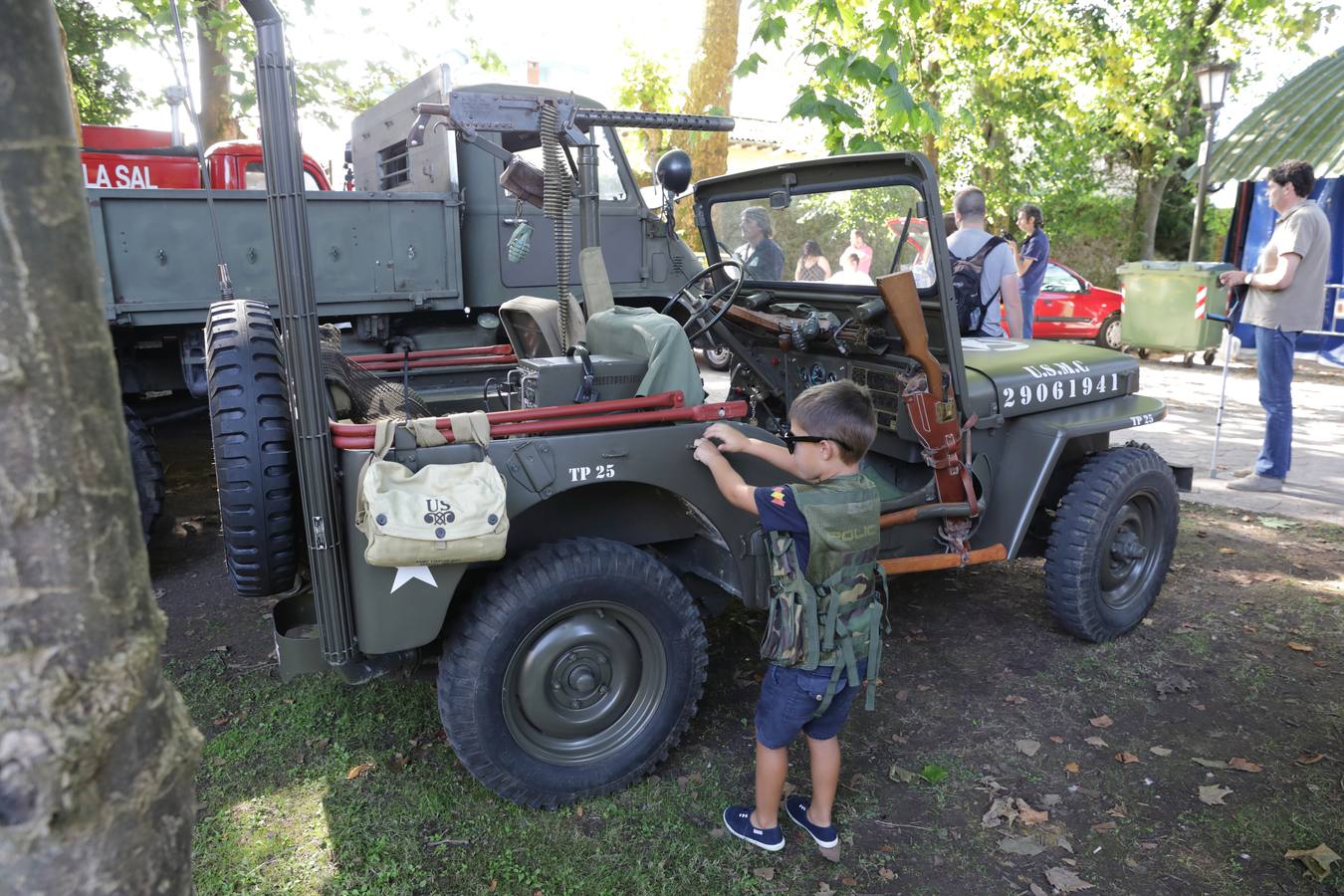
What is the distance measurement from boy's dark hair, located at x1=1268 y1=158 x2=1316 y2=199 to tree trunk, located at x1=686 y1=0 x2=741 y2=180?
5.75 m

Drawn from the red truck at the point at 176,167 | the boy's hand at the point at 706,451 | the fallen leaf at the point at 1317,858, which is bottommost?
the fallen leaf at the point at 1317,858

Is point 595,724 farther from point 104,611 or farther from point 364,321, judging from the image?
point 364,321

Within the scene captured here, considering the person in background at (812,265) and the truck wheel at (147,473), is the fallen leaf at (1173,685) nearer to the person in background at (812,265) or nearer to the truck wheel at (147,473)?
the person in background at (812,265)

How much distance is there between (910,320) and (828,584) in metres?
1.18

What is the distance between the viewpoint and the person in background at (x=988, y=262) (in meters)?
5.46

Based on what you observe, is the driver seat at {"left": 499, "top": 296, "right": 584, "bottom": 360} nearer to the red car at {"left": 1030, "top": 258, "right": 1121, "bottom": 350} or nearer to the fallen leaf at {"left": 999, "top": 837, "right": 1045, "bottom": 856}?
the fallen leaf at {"left": 999, "top": 837, "right": 1045, "bottom": 856}

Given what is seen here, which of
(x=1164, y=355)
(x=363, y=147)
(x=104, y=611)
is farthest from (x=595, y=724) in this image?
(x=1164, y=355)

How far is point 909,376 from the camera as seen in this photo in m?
3.43

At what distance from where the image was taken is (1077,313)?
539 inches

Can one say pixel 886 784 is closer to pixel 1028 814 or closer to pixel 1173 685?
pixel 1028 814

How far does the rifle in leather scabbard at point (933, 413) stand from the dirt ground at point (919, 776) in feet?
2.31

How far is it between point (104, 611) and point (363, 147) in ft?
23.2

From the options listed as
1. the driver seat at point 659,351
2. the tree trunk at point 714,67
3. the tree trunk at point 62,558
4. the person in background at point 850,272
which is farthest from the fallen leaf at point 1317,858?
the tree trunk at point 714,67

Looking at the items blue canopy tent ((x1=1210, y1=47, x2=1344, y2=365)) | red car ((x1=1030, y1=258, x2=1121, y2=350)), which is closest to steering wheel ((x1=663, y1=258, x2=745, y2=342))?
blue canopy tent ((x1=1210, y1=47, x2=1344, y2=365))
